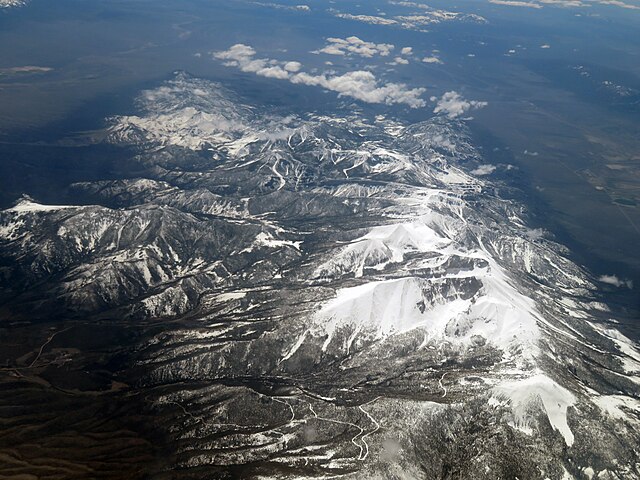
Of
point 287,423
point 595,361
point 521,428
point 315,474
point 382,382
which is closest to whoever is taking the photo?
point 315,474

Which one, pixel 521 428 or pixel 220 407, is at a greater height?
pixel 521 428

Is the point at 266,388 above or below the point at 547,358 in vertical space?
below

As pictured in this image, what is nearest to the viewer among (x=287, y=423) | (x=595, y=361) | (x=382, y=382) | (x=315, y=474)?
(x=315, y=474)

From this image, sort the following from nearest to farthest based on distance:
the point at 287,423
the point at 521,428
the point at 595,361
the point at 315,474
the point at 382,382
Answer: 1. the point at 315,474
2. the point at 521,428
3. the point at 287,423
4. the point at 382,382
5. the point at 595,361

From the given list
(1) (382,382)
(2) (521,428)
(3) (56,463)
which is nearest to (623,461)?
(2) (521,428)

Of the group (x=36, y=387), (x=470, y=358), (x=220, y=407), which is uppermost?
(x=470, y=358)

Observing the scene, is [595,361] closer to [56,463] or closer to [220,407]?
[220,407]

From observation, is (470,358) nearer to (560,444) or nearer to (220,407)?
(560,444)

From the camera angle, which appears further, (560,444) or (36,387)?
(36,387)

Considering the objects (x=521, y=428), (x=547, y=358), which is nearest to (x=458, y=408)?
(x=521, y=428)
